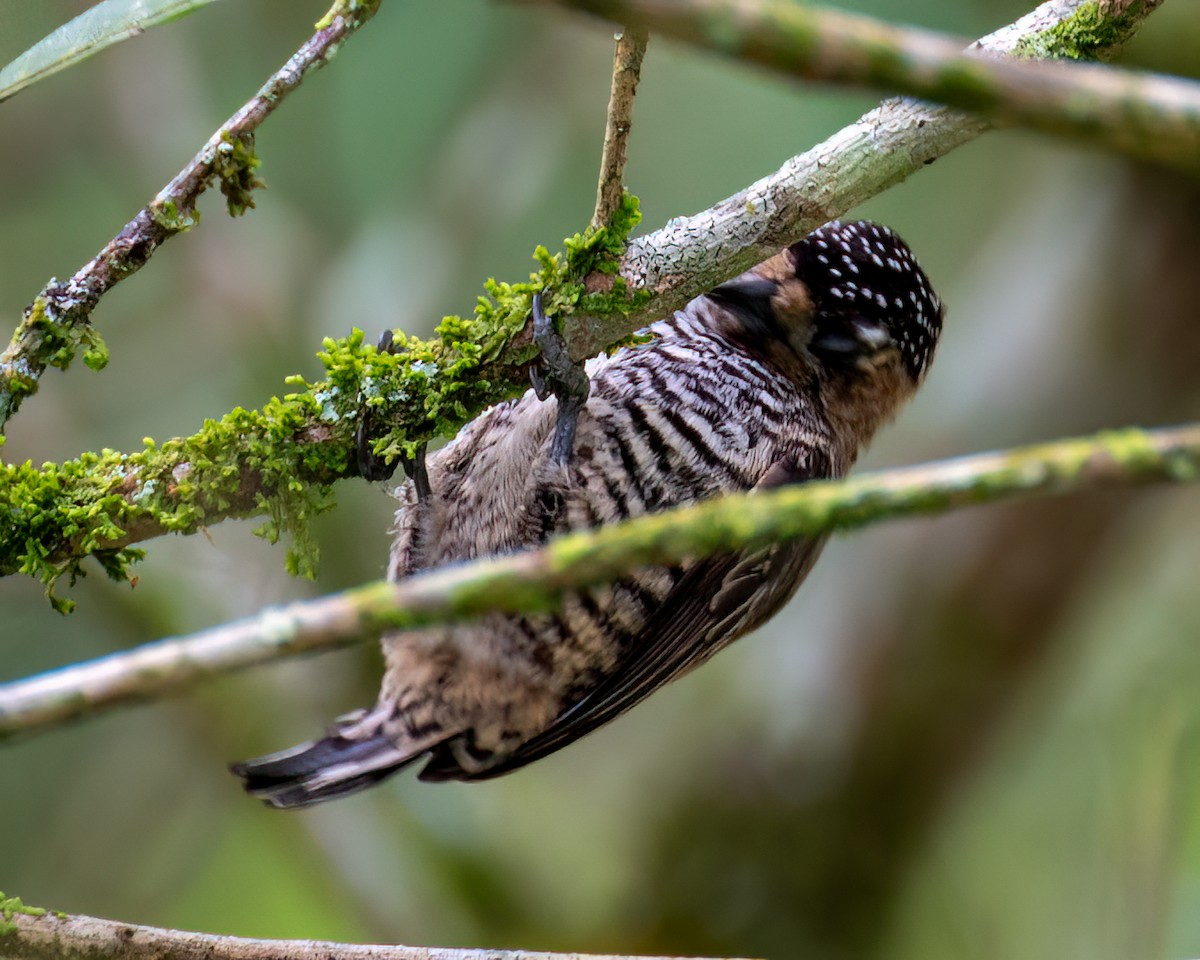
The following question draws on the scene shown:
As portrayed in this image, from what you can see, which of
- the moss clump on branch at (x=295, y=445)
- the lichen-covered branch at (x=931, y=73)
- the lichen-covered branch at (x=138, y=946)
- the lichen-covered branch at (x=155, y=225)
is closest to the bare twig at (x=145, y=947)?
the lichen-covered branch at (x=138, y=946)

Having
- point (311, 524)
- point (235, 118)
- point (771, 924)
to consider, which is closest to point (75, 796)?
point (771, 924)

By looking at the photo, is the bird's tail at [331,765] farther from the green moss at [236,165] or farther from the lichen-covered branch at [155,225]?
the green moss at [236,165]

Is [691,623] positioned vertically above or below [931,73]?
below

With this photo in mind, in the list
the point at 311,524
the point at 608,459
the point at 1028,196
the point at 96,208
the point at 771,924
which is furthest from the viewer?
the point at 96,208

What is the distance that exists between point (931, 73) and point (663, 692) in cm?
472

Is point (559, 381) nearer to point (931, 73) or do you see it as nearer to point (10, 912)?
point (10, 912)

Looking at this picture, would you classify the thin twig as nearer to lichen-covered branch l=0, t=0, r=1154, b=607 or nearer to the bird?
lichen-covered branch l=0, t=0, r=1154, b=607

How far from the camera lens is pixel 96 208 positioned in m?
6.40

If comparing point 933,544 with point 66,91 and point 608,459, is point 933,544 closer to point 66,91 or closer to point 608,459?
point 608,459

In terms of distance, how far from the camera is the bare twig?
185cm

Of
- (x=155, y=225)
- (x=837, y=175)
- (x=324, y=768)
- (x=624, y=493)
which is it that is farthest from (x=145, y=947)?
(x=837, y=175)

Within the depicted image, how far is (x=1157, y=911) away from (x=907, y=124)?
3.22 metres

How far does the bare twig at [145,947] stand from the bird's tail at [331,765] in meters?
0.81

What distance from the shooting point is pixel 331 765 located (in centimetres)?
286
